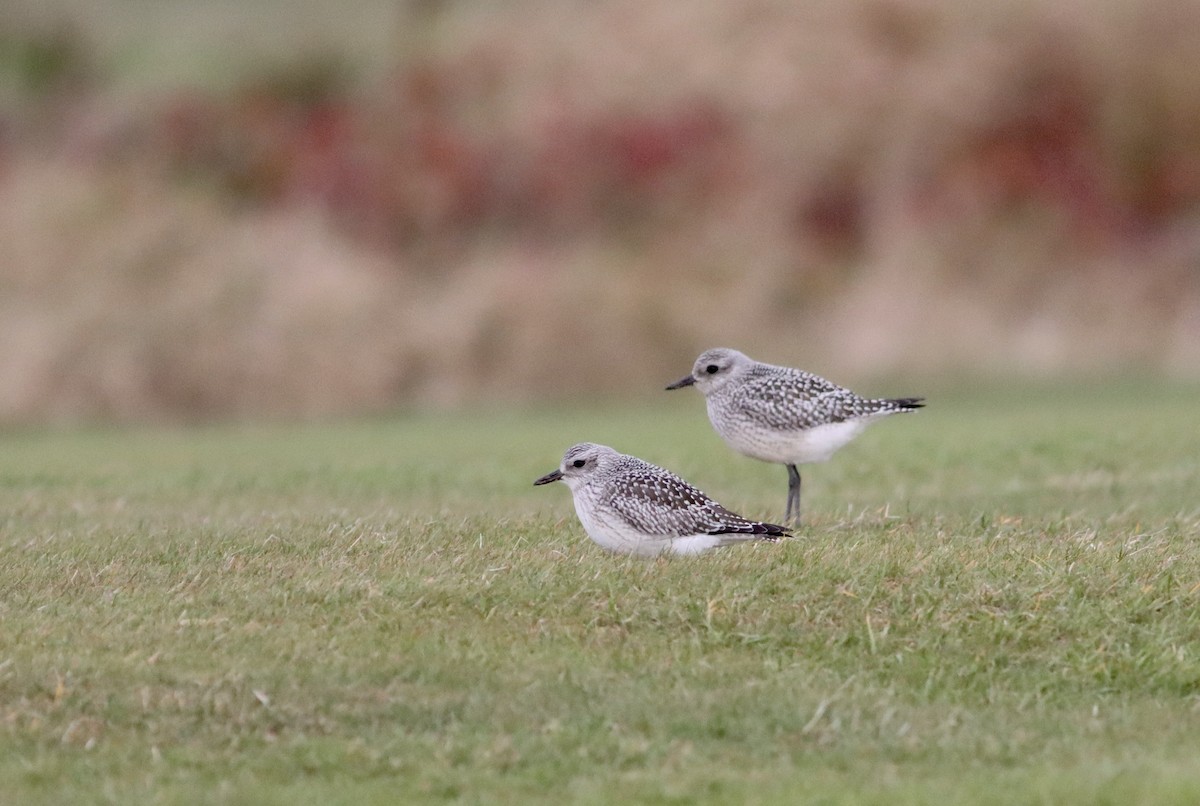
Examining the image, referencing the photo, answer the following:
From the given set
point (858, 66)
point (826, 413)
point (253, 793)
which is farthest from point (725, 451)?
point (858, 66)

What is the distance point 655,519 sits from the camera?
12.4 m

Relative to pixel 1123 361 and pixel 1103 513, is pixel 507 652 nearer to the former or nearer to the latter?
pixel 1103 513

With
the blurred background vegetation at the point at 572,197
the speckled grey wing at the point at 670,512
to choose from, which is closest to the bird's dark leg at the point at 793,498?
the speckled grey wing at the point at 670,512

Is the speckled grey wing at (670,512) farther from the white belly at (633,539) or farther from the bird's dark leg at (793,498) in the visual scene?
the bird's dark leg at (793,498)

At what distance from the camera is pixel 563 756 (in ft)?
31.2

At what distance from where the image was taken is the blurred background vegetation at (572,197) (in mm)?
36062

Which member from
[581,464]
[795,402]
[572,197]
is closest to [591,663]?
[581,464]

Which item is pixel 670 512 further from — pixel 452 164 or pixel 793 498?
pixel 452 164

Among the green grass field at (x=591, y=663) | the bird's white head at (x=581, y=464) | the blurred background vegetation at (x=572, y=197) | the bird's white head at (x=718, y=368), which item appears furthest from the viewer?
the blurred background vegetation at (x=572, y=197)

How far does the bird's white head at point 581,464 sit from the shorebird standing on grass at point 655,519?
29 centimetres

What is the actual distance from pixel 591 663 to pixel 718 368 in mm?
5361

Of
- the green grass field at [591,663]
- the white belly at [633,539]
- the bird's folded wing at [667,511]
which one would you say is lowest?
the green grass field at [591,663]

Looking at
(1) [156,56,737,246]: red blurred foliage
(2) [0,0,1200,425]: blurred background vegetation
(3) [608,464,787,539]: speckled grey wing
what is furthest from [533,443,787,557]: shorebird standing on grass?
(1) [156,56,737,246]: red blurred foliage

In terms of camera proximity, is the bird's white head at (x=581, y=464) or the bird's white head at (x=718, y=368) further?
the bird's white head at (x=718, y=368)
